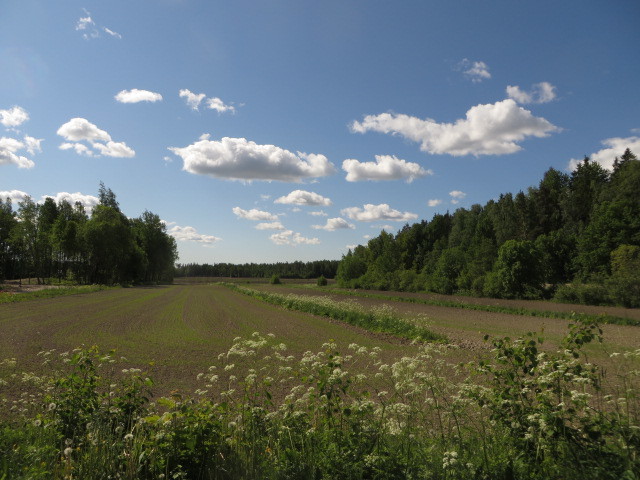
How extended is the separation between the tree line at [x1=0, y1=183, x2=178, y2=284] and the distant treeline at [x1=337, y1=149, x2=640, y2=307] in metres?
59.0

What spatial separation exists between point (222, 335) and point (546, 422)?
62.6 ft

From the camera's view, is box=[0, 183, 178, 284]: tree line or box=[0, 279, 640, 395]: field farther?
box=[0, 183, 178, 284]: tree line

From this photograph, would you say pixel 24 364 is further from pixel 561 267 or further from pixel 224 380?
pixel 561 267

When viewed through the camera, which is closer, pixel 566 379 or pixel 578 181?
pixel 566 379

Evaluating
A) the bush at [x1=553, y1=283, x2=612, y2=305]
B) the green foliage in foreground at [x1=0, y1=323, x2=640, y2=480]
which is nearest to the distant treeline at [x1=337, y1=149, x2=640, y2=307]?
the bush at [x1=553, y1=283, x2=612, y2=305]

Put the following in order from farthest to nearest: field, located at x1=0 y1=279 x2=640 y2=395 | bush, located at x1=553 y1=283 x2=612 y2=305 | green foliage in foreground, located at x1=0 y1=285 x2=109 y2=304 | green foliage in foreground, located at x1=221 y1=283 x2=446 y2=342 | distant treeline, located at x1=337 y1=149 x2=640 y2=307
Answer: distant treeline, located at x1=337 y1=149 x2=640 y2=307
bush, located at x1=553 y1=283 x2=612 y2=305
green foliage in foreground, located at x1=0 y1=285 x2=109 y2=304
green foliage in foreground, located at x1=221 y1=283 x2=446 y2=342
field, located at x1=0 y1=279 x2=640 y2=395

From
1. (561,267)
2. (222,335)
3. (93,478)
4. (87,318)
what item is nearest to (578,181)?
(561,267)

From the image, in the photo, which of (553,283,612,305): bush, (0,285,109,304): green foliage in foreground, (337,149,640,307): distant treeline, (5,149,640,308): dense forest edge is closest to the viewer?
(0,285,109,304): green foliage in foreground

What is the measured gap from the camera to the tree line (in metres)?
71.3

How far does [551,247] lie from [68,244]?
90.9 m

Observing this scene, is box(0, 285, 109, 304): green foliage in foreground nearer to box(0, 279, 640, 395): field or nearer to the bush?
box(0, 279, 640, 395): field

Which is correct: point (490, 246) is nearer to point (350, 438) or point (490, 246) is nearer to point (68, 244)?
point (350, 438)

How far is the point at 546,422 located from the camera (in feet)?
11.4

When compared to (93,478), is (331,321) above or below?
below
